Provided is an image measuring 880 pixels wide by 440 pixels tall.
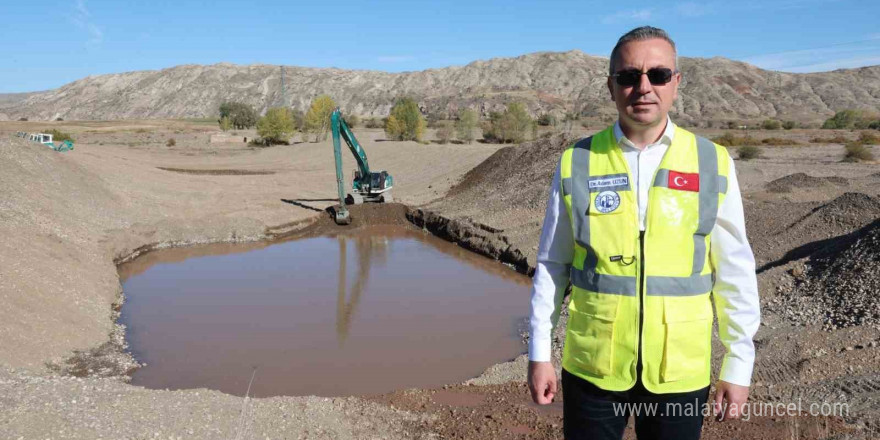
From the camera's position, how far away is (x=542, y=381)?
2.39 m

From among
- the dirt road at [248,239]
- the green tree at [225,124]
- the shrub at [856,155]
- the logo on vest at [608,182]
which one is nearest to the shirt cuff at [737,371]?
the logo on vest at [608,182]

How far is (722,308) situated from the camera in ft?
7.77

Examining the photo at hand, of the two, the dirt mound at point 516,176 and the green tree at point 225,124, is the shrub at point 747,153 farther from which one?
the green tree at point 225,124

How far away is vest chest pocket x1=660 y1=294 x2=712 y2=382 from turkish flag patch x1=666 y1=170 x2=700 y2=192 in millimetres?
391

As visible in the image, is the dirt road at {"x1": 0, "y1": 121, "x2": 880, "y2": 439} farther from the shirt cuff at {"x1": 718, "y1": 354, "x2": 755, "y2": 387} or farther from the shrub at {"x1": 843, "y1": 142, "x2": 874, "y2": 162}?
the shirt cuff at {"x1": 718, "y1": 354, "x2": 755, "y2": 387}

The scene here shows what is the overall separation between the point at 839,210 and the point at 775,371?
6746 mm

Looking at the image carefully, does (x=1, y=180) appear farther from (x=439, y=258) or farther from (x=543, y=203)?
(x=543, y=203)

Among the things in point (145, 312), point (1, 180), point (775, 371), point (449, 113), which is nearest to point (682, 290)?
point (775, 371)

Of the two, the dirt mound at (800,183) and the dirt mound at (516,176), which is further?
the dirt mound at (516,176)

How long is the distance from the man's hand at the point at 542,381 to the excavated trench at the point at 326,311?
695cm

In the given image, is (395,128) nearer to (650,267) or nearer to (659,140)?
(659,140)

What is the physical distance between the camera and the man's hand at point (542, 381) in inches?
94.4

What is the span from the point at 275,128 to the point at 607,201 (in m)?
58.0

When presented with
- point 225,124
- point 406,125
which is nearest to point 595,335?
point 406,125
